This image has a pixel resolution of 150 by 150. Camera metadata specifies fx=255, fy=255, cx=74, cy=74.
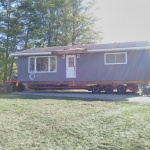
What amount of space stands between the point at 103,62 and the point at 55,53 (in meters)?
3.14

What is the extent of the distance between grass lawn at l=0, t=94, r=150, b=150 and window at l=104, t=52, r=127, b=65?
24.6 ft

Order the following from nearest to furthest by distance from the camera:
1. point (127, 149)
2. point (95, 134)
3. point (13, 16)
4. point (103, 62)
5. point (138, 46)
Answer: point (127, 149) < point (95, 134) < point (138, 46) < point (103, 62) < point (13, 16)

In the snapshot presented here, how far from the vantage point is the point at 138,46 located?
14305 mm

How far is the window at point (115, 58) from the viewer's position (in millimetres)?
14828

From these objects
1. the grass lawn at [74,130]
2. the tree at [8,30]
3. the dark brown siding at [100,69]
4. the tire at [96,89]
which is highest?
the tree at [8,30]

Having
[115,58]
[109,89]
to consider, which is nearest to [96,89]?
[109,89]

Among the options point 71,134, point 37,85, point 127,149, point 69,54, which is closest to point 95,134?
point 71,134

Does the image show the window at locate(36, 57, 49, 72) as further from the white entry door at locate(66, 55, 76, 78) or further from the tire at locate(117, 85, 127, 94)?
the tire at locate(117, 85, 127, 94)

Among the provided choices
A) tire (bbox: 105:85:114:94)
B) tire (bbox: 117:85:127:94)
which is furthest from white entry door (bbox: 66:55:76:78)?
tire (bbox: 117:85:127:94)

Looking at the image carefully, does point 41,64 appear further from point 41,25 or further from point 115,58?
point 41,25

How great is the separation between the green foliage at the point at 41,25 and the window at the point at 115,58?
12.4 meters

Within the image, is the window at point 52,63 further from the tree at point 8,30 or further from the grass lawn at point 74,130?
the tree at point 8,30

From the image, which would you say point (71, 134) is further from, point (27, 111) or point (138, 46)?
point (138, 46)

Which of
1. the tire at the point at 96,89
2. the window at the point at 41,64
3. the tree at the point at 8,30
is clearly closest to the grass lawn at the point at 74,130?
the tire at the point at 96,89
